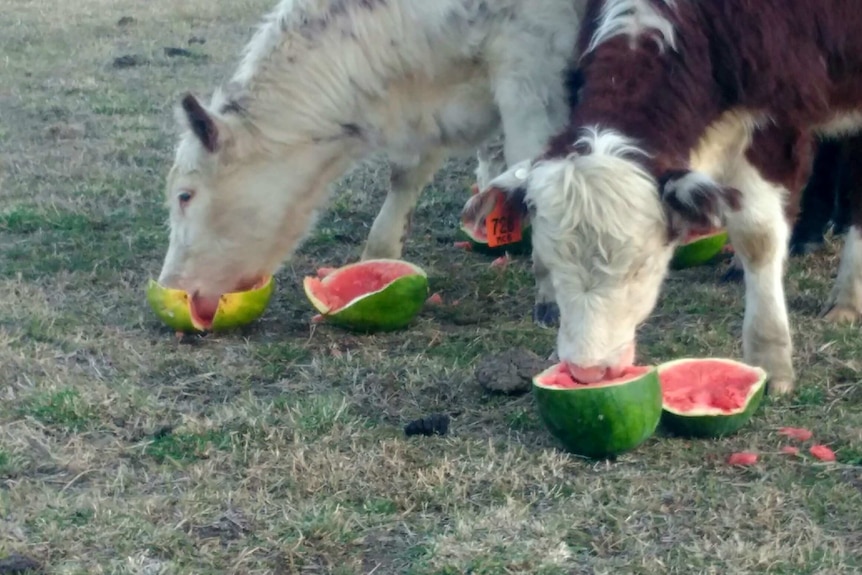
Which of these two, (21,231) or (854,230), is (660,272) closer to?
(854,230)

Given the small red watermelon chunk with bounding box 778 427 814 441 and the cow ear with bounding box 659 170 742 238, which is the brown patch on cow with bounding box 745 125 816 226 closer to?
the cow ear with bounding box 659 170 742 238

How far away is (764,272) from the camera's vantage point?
531 cm

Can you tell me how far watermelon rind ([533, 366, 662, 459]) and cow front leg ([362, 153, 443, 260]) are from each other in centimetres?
292

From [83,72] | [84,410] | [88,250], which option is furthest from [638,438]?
[83,72]

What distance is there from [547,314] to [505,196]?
1.61 m

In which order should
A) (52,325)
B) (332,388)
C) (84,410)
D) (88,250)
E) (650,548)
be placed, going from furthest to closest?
(88,250)
(52,325)
(332,388)
(84,410)
(650,548)

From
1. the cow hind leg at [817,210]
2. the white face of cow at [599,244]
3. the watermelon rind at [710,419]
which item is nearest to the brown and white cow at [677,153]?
the white face of cow at [599,244]

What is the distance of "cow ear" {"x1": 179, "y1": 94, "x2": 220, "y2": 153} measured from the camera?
19.8ft

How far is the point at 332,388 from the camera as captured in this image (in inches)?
211

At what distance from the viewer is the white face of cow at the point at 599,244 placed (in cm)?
434

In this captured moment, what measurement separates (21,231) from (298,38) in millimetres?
2667

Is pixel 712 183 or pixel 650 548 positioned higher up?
pixel 712 183

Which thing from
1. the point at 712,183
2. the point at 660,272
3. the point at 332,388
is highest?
the point at 712,183

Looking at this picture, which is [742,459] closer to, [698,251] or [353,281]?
[353,281]
